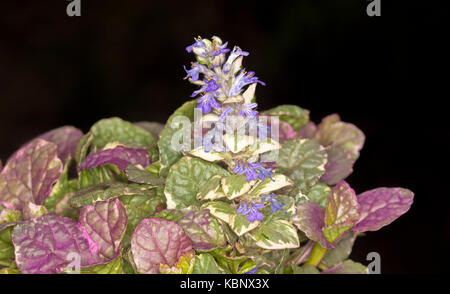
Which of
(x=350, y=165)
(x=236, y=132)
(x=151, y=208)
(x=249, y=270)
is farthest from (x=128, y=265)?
(x=350, y=165)

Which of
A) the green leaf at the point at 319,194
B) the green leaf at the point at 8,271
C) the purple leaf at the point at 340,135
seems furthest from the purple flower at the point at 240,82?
the green leaf at the point at 8,271

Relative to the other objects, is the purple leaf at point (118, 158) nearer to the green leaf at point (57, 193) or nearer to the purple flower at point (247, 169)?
the green leaf at point (57, 193)

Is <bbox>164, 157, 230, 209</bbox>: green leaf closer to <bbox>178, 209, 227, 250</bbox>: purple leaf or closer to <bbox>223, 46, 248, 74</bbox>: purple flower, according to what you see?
<bbox>178, 209, 227, 250</bbox>: purple leaf

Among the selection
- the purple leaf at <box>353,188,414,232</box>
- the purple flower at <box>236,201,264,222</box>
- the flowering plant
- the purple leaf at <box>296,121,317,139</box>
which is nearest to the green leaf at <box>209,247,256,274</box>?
the flowering plant

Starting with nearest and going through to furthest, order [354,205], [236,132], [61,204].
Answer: [236,132] → [354,205] → [61,204]

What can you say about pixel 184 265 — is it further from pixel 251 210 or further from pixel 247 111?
pixel 247 111

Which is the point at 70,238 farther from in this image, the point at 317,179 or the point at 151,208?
the point at 317,179

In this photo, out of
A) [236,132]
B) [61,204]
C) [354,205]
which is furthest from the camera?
[61,204]
